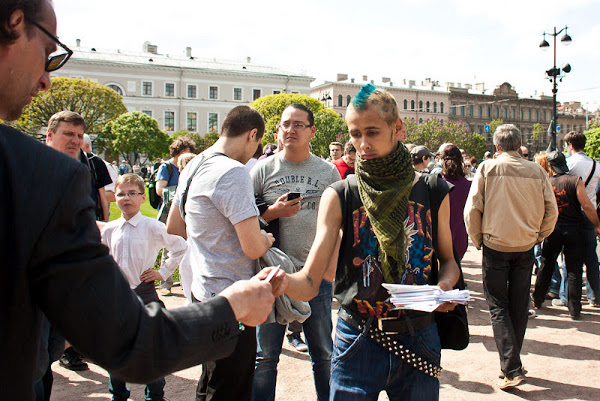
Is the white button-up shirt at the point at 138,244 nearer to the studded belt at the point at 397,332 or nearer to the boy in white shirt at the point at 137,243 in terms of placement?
the boy in white shirt at the point at 137,243

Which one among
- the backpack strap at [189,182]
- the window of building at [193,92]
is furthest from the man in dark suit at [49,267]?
the window of building at [193,92]

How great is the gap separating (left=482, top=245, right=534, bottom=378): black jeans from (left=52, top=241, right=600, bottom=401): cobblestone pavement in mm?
320

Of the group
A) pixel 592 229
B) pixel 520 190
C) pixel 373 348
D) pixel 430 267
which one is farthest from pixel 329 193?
A: pixel 592 229

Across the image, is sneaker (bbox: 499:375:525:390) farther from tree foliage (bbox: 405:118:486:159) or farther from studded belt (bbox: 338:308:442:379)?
tree foliage (bbox: 405:118:486:159)

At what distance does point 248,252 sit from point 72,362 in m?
3.13

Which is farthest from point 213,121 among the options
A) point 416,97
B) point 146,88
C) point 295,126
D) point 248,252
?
point 248,252

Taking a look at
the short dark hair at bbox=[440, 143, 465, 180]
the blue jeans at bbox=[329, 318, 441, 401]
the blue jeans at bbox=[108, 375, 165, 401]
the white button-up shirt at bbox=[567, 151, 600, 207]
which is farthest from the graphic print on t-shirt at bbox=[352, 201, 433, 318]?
the white button-up shirt at bbox=[567, 151, 600, 207]

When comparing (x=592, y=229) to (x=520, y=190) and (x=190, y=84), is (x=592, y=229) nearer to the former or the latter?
(x=520, y=190)

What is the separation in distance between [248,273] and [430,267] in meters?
1.10

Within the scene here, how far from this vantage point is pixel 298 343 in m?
5.54

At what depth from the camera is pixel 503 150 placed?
498 cm

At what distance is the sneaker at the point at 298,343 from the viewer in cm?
543

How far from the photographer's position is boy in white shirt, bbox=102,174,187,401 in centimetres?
409

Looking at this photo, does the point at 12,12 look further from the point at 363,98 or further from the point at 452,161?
the point at 452,161
